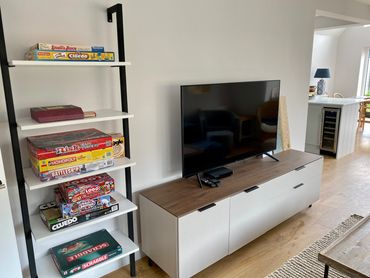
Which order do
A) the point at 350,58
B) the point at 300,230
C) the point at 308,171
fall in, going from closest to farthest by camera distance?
the point at 300,230, the point at 308,171, the point at 350,58

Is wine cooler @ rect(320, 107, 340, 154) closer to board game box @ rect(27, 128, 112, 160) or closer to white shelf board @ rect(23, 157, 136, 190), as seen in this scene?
white shelf board @ rect(23, 157, 136, 190)

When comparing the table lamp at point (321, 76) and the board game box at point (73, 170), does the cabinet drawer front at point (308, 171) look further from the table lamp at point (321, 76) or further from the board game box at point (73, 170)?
the table lamp at point (321, 76)

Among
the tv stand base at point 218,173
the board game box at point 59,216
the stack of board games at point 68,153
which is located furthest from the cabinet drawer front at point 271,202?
the stack of board games at point 68,153

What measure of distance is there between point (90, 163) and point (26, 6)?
2.88 ft

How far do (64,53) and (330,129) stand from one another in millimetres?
4312

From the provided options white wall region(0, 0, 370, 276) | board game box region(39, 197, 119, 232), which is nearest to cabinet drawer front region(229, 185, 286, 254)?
white wall region(0, 0, 370, 276)

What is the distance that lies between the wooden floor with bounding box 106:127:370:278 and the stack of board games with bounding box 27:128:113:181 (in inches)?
38.8

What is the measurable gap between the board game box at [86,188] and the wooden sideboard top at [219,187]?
37 cm

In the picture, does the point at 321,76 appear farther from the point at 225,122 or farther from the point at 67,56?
the point at 67,56

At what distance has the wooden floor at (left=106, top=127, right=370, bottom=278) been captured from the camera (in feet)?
7.07

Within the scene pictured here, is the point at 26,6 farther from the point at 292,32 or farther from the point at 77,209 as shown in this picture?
the point at 292,32

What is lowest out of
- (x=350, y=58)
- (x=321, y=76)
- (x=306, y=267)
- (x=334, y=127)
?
(x=306, y=267)

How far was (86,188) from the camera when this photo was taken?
1673 millimetres

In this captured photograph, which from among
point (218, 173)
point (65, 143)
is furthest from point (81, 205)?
point (218, 173)
